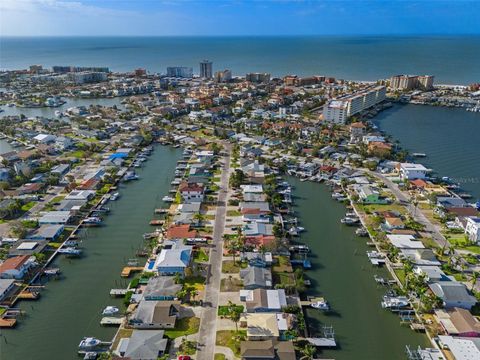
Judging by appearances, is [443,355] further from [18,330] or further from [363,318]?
[18,330]

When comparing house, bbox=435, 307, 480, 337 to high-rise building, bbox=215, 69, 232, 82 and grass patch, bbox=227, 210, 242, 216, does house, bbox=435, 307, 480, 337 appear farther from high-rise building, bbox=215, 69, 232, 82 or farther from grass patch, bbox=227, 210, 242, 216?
high-rise building, bbox=215, 69, 232, 82

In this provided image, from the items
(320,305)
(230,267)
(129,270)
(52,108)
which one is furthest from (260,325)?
(52,108)

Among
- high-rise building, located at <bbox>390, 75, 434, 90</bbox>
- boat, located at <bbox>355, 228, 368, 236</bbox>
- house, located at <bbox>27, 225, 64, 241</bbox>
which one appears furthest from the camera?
high-rise building, located at <bbox>390, 75, 434, 90</bbox>

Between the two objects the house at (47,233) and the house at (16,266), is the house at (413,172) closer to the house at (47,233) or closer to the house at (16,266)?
the house at (47,233)

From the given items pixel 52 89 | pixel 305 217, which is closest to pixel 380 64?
pixel 52 89

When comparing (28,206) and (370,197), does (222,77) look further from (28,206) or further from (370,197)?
(28,206)

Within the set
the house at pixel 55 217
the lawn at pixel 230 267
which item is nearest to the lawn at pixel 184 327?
the lawn at pixel 230 267

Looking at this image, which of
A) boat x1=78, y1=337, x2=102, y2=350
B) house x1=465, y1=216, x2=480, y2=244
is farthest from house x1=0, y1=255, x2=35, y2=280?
house x1=465, y1=216, x2=480, y2=244

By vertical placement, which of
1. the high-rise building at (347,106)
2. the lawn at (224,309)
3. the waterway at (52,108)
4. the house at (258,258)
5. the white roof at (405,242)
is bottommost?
the lawn at (224,309)
